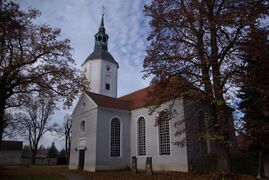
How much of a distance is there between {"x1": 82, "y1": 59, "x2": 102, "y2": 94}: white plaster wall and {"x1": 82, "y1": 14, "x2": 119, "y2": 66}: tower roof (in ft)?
2.44

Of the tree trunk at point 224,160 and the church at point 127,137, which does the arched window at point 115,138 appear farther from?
the tree trunk at point 224,160

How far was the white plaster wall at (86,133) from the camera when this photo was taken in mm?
23188

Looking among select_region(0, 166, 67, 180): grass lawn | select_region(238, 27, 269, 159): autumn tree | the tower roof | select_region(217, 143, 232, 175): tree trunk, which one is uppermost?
the tower roof

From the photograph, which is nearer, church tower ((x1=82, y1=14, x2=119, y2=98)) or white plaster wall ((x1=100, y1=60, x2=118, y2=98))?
church tower ((x1=82, y1=14, x2=119, y2=98))

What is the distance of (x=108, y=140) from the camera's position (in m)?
23.6

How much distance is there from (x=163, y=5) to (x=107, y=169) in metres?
16.5

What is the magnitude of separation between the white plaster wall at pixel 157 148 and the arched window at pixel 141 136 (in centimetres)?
36

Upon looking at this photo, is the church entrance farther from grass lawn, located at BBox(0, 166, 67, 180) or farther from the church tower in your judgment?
the church tower

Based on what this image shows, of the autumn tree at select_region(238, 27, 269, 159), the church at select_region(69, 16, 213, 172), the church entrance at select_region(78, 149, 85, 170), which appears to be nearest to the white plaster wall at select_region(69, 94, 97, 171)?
the church at select_region(69, 16, 213, 172)

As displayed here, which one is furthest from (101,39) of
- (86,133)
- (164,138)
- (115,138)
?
(164,138)

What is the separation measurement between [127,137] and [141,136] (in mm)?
1803

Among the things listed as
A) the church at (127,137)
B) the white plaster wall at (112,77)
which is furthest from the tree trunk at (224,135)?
the white plaster wall at (112,77)

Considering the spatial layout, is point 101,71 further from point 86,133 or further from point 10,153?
point 10,153

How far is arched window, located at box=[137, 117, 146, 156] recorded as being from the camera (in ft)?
77.9
